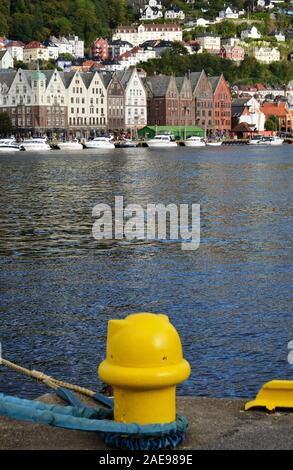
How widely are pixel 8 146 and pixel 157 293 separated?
11494 centimetres

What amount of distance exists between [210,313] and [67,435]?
334 inches

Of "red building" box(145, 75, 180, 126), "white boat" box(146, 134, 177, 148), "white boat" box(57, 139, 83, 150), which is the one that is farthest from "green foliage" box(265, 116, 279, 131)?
"white boat" box(57, 139, 83, 150)

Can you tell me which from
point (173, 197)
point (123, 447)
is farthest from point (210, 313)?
point (173, 197)

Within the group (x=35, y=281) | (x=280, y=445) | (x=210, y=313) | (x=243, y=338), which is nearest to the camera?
(x=280, y=445)

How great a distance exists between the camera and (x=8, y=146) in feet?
428

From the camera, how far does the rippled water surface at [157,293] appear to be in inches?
490

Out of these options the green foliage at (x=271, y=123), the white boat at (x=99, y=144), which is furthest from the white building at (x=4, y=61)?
the white boat at (x=99, y=144)

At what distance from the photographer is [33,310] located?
16.2m

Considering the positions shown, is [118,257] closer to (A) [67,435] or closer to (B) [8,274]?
(B) [8,274]

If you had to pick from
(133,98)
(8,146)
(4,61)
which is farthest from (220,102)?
(8,146)

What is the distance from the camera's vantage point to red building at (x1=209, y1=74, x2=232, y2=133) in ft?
558

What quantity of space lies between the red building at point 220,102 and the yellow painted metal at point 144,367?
163782 millimetres

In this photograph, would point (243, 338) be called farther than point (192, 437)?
Yes

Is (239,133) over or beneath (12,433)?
beneath
